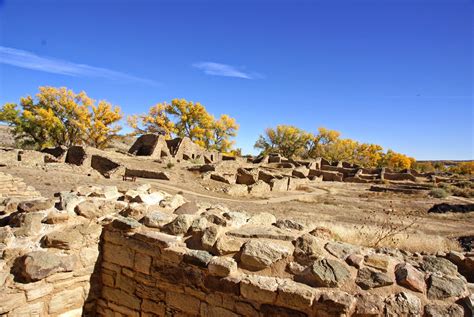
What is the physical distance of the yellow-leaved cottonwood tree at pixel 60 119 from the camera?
30.7 meters

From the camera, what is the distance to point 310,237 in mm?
3049

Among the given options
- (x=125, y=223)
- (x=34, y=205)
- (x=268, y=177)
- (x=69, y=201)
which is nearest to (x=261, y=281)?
(x=125, y=223)

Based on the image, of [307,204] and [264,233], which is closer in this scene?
[264,233]

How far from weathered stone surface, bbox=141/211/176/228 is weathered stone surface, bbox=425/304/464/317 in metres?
2.71

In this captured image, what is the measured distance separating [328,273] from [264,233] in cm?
84

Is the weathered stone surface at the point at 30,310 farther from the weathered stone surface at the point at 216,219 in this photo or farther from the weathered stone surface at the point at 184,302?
the weathered stone surface at the point at 216,219

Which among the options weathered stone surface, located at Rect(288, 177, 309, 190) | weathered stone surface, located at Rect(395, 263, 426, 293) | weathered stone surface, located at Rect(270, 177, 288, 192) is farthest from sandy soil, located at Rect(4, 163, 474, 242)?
weathered stone surface, located at Rect(395, 263, 426, 293)

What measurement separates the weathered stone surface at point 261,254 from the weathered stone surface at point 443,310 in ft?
3.91

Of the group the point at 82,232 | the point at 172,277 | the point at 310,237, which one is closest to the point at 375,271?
the point at 310,237

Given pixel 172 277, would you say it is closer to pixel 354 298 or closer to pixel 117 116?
pixel 354 298

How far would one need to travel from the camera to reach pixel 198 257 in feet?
9.85

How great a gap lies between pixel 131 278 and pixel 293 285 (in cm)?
201

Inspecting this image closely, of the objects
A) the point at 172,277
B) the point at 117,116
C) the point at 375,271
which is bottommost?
the point at 172,277

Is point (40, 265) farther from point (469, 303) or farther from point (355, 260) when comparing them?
point (469, 303)
